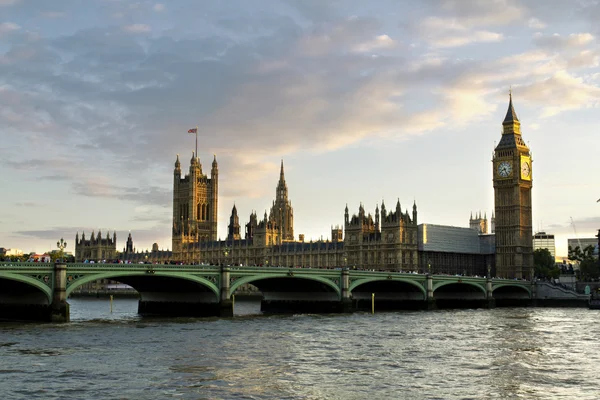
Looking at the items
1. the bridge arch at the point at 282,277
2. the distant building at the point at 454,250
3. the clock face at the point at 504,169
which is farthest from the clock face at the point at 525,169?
the bridge arch at the point at 282,277

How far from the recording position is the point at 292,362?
4350 centimetres

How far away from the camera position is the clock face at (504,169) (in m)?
166

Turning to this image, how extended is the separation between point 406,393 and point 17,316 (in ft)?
148

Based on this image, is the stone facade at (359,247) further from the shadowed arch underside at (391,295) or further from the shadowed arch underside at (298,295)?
the shadowed arch underside at (298,295)

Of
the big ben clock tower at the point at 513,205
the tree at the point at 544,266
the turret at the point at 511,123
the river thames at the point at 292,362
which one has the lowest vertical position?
the river thames at the point at 292,362

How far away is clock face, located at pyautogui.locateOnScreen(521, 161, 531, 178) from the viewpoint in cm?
16706

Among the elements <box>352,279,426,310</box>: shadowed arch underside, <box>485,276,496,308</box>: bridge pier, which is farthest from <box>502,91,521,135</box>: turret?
<box>352,279,426,310</box>: shadowed arch underside

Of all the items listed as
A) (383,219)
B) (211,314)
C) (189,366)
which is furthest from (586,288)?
(189,366)

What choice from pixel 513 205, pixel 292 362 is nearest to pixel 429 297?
pixel 513 205

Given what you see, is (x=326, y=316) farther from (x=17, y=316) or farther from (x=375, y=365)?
(x=375, y=365)

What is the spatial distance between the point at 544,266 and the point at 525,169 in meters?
21.6

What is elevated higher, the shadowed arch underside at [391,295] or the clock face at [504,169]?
the clock face at [504,169]

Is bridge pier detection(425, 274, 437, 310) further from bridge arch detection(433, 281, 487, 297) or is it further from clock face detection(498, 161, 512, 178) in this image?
clock face detection(498, 161, 512, 178)

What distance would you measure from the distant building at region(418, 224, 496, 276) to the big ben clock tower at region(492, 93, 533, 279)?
5659mm
